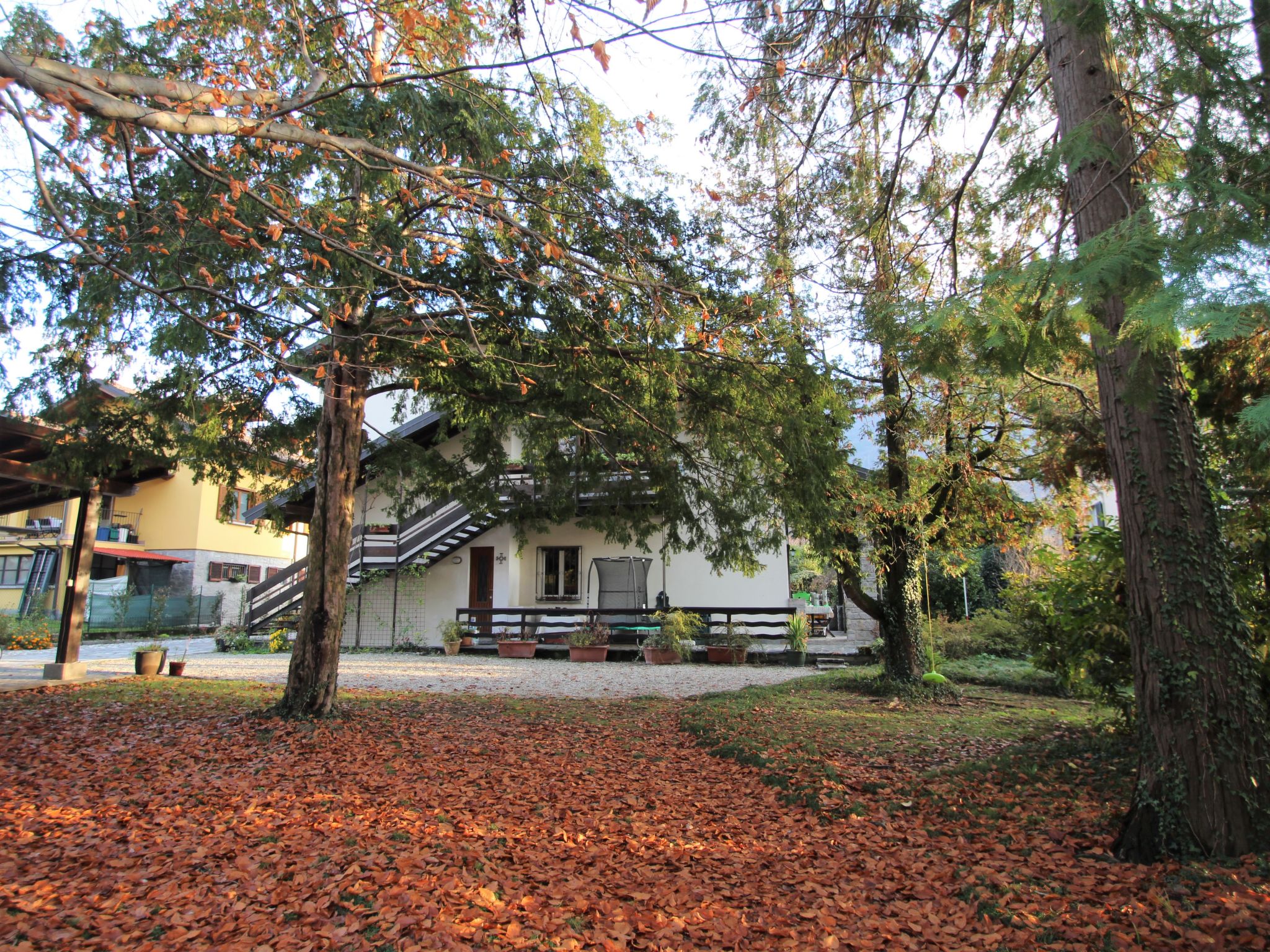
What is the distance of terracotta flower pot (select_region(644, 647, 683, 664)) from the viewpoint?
50.8 ft

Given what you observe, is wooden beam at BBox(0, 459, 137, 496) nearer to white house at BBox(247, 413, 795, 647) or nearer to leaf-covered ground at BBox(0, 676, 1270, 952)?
leaf-covered ground at BBox(0, 676, 1270, 952)

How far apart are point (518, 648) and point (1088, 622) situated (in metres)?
13.2

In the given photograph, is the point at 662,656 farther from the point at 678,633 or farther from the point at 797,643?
the point at 797,643

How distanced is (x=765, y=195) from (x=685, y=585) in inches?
453

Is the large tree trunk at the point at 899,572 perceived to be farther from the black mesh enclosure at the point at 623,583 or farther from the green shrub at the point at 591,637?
the black mesh enclosure at the point at 623,583

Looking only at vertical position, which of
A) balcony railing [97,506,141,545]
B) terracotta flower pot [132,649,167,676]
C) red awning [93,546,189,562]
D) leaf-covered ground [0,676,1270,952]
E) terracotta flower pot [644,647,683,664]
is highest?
balcony railing [97,506,141,545]

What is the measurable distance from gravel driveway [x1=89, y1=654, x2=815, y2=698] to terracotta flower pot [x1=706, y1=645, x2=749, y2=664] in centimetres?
29

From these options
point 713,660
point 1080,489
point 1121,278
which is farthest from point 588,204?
point 713,660

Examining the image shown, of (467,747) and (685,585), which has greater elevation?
(685,585)

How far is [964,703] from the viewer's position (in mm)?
9477

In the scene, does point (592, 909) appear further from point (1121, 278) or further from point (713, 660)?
point (713, 660)

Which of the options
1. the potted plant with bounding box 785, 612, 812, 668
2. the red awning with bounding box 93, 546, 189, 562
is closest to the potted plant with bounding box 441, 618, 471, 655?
the potted plant with bounding box 785, 612, 812, 668

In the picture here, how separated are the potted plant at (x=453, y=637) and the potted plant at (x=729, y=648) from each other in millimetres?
6108

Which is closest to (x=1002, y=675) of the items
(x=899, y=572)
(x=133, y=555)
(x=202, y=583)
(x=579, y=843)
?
(x=899, y=572)
